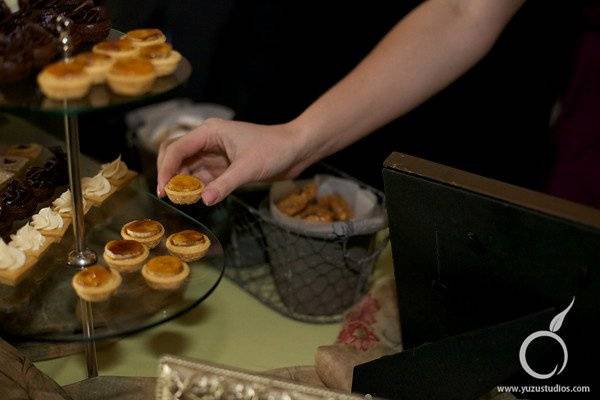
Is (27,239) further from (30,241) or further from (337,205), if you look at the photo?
(337,205)

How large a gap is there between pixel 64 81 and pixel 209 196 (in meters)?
0.33

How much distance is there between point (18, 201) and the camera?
45.8 inches

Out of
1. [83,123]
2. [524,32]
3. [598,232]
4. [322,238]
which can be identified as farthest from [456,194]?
[83,123]

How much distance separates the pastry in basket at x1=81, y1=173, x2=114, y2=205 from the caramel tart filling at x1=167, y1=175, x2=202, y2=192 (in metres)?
0.11

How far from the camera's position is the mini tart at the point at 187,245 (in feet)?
3.48

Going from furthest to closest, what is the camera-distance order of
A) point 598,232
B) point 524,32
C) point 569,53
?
point 569,53 → point 524,32 → point 598,232

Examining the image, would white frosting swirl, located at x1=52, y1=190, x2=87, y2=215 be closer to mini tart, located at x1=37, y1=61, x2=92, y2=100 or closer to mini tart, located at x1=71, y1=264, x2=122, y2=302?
mini tart, located at x1=71, y1=264, x2=122, y2=302

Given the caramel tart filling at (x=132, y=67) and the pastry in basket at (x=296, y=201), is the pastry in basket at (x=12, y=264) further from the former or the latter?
the pastry in basket at (x=296, y=201)

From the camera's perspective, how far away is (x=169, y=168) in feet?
4.12

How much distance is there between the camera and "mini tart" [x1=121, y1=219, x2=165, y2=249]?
3.52 ft

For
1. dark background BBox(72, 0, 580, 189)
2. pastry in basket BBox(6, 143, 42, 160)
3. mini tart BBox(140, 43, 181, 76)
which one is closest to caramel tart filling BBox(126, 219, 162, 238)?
mini tart BBox(140, 43, 181, 76)

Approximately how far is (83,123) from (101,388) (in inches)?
55.0

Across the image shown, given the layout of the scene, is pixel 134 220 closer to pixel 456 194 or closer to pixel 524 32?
pixel 456 194

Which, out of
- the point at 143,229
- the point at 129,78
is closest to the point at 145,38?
the point at 129,78
